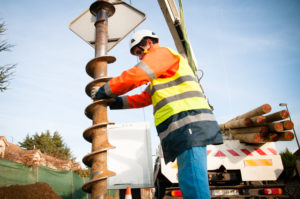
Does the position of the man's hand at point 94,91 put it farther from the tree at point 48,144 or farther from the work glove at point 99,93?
the tree at point 48,144

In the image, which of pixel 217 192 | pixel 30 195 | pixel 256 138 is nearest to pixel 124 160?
pixel 217 192

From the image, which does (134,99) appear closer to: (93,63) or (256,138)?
(93,63)

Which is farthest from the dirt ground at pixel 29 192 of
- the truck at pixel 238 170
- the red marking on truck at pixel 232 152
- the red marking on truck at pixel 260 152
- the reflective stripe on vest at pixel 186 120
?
the red marking on truck at pixel 260 152

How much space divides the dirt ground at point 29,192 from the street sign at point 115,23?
30.4ft

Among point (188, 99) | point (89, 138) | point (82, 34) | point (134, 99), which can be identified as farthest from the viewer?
point (134, 99)

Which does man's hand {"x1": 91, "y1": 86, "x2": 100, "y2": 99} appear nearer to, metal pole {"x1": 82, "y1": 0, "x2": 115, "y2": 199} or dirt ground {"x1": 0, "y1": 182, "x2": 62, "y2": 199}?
metal pole {"x1": 82, "y1": 0, "x2": 115, "y2": 199}

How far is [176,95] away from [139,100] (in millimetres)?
705

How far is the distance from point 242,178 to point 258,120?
1329mm

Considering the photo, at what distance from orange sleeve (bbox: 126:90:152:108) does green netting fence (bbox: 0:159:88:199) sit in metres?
8.86

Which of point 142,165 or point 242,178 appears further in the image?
point 242,178

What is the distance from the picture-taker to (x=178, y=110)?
1888 millimetres

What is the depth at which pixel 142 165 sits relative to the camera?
2846 mm

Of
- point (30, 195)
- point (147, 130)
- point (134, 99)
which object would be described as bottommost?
point (30, 195)

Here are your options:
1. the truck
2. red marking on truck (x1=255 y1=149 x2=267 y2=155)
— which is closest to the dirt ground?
the truck
